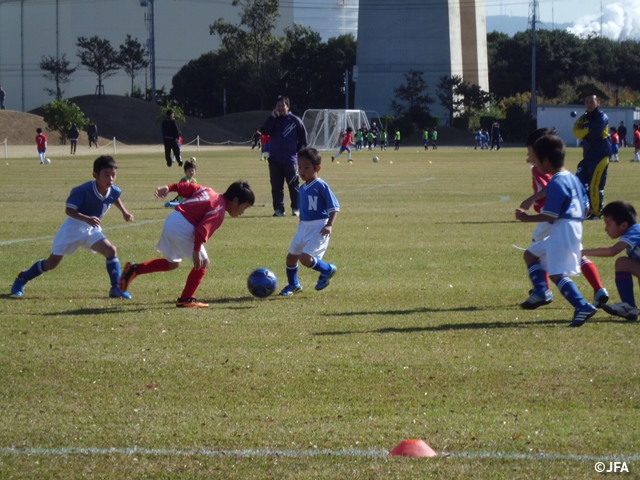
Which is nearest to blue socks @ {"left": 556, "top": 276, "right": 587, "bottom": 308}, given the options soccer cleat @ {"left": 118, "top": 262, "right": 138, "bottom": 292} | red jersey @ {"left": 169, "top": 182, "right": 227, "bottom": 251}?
red jersey @ {"left": 169, "top": 182, "right": 227, "bottom": 251}

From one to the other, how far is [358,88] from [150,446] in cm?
8932

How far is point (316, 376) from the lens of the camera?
614 centimetres

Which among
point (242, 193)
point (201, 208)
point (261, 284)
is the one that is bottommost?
point (261, 284)

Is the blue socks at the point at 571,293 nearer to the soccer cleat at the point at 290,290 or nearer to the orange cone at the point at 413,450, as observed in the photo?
the soccer cleat at the point at 290,290

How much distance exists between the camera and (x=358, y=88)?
92.6 metres

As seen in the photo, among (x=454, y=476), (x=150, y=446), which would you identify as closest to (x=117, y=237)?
(x=150, y=446)

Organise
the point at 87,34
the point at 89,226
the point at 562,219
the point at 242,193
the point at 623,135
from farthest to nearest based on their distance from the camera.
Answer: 1. the point at 87,34
2. the point at 623,135
3. the point at 89,226
4. the point at 242,193
5. the point at 562,219

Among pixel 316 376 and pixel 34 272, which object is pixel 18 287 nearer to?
pixel 34 272

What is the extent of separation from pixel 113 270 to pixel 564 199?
14.2ft

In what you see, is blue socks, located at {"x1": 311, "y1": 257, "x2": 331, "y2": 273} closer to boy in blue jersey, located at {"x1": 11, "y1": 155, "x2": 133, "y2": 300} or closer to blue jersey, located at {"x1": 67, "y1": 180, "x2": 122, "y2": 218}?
boy in blue jersey, located at {"x1": 11, "y1": 155, "x2": 133, "y2": 300}

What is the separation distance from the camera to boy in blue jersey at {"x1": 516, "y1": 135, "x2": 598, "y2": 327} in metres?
7.44

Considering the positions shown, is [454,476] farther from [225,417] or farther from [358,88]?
[358,88]

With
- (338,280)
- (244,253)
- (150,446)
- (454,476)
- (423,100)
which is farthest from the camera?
(423,100)

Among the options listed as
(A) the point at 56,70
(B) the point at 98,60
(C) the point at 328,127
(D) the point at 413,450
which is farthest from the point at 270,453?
(A) the point at 56,70
